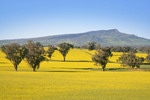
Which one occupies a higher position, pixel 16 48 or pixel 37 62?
pixel 16 48

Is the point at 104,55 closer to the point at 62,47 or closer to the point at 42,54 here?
the point at 42,54

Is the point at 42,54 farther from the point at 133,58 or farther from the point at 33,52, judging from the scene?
the point at 133,58

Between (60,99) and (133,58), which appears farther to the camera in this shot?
(133,58)

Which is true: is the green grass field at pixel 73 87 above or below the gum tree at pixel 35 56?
below

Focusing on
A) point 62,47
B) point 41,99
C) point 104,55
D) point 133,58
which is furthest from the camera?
point 62,47

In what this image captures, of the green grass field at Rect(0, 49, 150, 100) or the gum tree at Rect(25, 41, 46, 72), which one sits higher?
the gum tree at Rect(25, 41, 46, 72)

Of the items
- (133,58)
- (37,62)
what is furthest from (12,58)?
(133,58)

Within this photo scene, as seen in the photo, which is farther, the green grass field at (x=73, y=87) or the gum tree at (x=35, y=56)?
the gum tree at (x=35, y=56)

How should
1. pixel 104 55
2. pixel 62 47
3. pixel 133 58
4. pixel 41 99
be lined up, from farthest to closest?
pixel 62 47 < pixel 133 58 < pixel 104 55 < pixel 41 99

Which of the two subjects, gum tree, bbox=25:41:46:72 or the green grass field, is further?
gum tree, bbox=25:41:46:72

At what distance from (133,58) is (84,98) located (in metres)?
61.6

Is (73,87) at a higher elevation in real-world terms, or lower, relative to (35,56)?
lower

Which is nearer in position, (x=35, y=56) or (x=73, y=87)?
(x=73, y=87)

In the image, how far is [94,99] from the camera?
1981 cm
